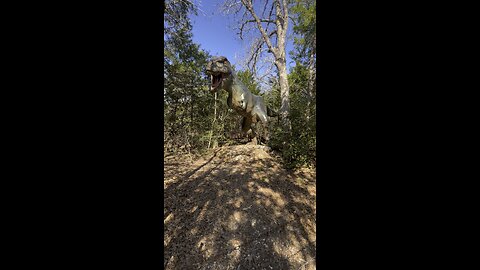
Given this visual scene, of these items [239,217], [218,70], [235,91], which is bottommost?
[239,217]

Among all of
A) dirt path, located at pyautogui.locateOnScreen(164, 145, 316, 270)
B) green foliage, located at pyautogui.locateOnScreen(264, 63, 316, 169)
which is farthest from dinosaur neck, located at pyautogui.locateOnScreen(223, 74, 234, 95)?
dirt path, located at pyautogui.locateOnScreen(164, 145, 316, 270)

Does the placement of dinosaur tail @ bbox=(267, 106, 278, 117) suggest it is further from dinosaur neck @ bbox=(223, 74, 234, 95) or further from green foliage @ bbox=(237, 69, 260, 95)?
green foliage @ bbox=(237, 69, 260, 95)

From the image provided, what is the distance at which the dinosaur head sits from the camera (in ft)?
13.3

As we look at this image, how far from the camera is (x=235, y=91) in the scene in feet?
14.8

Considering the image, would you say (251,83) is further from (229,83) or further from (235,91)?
(229,83)

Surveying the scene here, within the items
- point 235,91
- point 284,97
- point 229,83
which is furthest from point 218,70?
point 284,97

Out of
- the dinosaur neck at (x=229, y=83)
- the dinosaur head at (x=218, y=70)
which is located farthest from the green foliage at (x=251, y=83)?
the dinosaur head at (x=218, y=70)

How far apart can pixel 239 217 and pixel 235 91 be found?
260 cm
